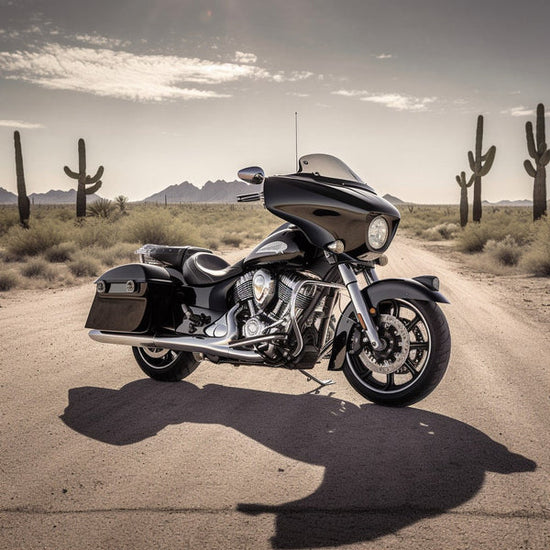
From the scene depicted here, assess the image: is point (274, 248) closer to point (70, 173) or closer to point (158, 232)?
point (158, 232)

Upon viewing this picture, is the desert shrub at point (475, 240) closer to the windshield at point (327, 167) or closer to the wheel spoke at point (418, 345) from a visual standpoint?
the windshield at point (327, 167)

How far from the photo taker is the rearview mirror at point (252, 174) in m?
4.79

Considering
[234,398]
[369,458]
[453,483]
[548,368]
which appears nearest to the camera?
[453,483]

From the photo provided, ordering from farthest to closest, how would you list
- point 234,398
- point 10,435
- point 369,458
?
point 234,398
point 10,435
point 369,458

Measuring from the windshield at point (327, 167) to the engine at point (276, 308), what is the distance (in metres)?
0.88

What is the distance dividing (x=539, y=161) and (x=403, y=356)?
82.2 ft

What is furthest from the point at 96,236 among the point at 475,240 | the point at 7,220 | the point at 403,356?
the point at 403,356

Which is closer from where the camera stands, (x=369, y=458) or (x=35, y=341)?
(x=369, y=458)

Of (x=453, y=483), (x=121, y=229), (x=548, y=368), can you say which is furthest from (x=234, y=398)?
(x=121, y=229)

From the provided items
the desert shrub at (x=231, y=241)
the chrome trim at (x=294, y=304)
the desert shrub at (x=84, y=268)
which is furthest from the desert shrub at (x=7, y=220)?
the chrome trim at (x=294, y=304)

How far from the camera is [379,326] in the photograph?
15.3ft

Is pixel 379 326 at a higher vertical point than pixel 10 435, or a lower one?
higher

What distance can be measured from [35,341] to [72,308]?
103 inches

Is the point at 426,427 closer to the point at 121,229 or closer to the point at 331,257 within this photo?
the point at 331,257
